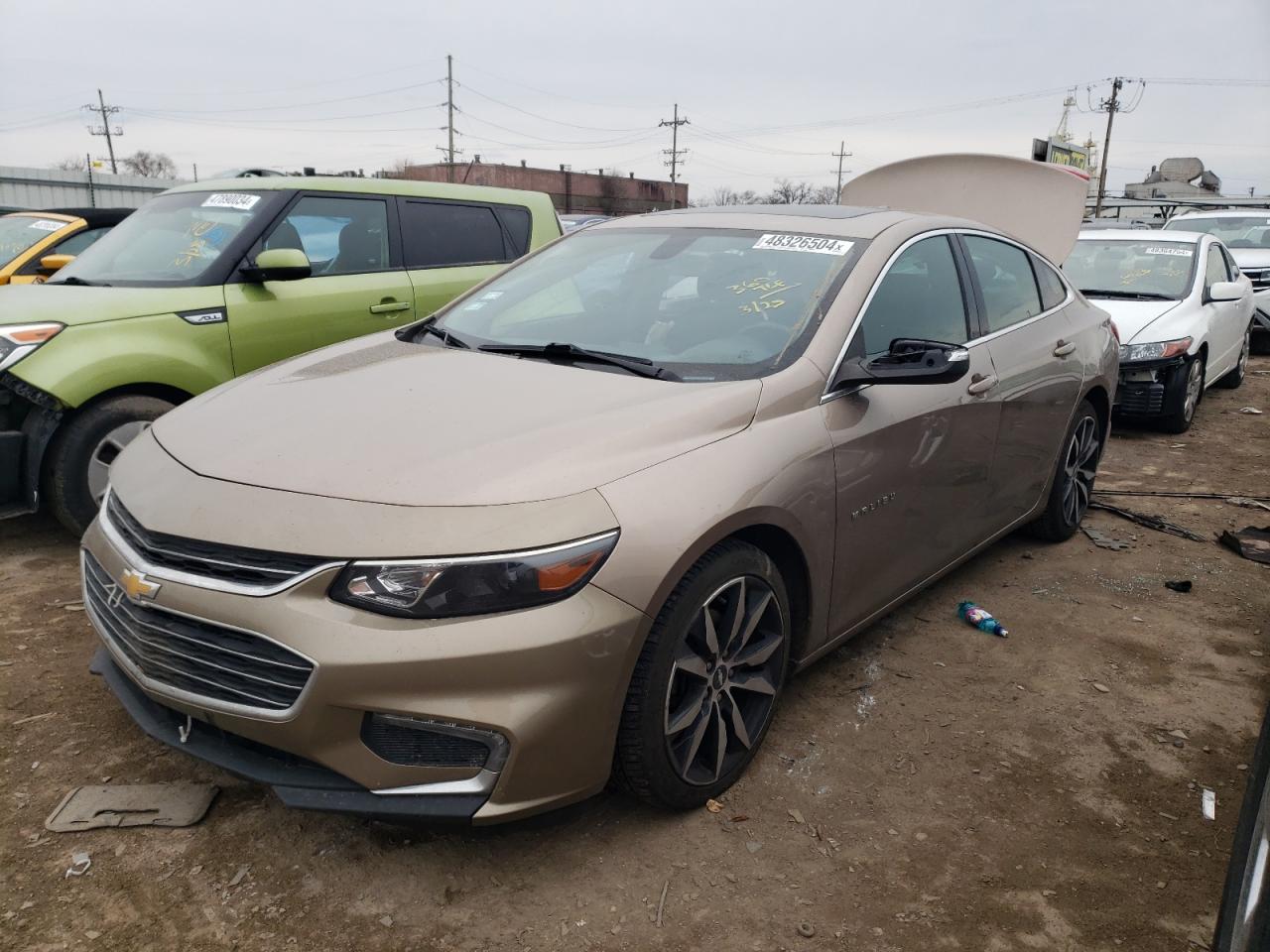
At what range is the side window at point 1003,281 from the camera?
3964 mm

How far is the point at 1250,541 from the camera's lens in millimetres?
5098

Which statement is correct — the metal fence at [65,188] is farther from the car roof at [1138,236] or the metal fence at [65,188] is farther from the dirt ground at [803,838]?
the dirt ground at [803,838]

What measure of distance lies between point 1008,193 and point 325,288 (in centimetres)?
394

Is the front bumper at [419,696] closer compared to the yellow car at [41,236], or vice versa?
the front bumper at [419,696]

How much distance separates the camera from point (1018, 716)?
329cm

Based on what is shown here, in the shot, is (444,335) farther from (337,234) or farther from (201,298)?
(337,234)

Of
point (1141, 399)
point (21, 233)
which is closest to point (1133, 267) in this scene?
point (1141, 399)

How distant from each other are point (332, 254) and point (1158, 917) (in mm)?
4905

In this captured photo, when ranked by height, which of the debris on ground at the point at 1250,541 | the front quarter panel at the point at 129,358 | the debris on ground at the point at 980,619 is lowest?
the debris on ground at the point at 980,619

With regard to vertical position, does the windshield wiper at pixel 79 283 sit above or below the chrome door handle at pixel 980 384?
above

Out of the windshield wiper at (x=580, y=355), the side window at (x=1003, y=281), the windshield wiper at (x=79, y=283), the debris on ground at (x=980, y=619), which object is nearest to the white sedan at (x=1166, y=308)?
the side window at (x=1003, y=281)

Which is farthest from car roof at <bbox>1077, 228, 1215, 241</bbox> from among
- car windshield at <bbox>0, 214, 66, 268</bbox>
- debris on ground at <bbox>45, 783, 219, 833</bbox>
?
car windshield at <bbox>0, 214, 66, 268</bbox>

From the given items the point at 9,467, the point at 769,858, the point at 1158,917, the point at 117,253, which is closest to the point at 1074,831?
the point at 1158,917

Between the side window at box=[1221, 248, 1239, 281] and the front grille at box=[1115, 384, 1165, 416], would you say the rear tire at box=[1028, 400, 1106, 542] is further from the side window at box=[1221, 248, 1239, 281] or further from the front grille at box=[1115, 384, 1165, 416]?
the side window at box=[1221, 248, 1239, 281]
